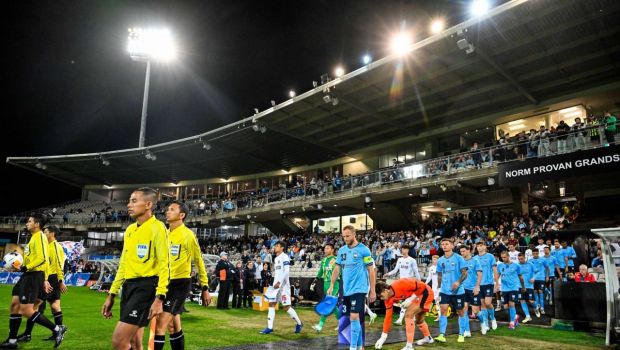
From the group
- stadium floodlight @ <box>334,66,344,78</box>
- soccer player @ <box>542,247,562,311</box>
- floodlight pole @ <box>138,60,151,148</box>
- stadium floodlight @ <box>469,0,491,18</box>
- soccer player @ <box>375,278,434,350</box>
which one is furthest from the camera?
floodlight pole @ <box>138,60,151,148</box>

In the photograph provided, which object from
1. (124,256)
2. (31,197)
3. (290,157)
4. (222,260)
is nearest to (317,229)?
(290,157)

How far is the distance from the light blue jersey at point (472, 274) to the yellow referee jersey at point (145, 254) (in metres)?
7.54

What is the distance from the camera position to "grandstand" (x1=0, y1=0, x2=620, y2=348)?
18672mm

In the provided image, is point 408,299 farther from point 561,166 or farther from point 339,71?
point 339,71

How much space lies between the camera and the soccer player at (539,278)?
529 inches

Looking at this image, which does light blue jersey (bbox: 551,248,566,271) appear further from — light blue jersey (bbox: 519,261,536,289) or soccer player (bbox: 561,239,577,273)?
light blue jersey (bbox: 519,261,536,289)

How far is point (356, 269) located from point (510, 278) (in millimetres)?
7101

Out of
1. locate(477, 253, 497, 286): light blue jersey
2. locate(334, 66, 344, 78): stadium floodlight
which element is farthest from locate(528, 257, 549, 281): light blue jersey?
locate(334, 66, 344, 78): stadium floodlight

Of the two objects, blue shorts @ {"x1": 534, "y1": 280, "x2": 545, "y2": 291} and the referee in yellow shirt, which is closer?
the referee in yellow shirt

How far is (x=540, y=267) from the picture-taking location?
13.4 meters

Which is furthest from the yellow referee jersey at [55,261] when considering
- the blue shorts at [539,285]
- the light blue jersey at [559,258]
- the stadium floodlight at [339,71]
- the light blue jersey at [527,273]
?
the stadium floodlight at [339,71]

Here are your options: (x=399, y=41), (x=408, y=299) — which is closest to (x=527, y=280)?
(x=408, y=299)

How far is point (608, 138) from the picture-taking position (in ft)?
56.4

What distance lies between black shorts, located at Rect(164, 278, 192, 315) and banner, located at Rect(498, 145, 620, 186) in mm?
17006
